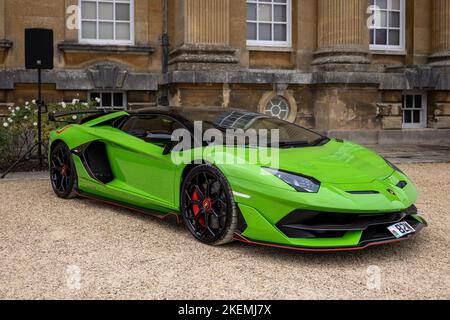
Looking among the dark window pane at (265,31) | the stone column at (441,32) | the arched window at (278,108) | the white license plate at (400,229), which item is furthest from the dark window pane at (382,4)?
the white license plate at (400,229)

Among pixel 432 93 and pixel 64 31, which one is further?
pixel 432 93

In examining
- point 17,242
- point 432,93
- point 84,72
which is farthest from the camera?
point 432,93

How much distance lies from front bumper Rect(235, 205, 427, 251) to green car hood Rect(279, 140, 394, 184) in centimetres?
30

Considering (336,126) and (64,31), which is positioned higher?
(64,31)

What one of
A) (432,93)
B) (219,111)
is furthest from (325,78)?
(219,111)

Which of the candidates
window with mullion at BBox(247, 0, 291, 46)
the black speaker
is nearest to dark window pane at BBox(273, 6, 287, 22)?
window with mullion at BBox(247, 0, 291, 46)

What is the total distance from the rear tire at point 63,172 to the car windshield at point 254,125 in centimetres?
164

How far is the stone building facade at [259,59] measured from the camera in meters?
12.7

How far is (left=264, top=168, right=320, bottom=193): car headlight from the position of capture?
4.24m

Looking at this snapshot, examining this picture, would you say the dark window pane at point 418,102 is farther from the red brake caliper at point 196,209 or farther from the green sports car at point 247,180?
the red brake caliper at point 196,209

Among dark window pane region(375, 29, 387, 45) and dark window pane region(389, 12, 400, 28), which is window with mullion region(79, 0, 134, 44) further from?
dark window pane region(389, 12, 400, 28)
